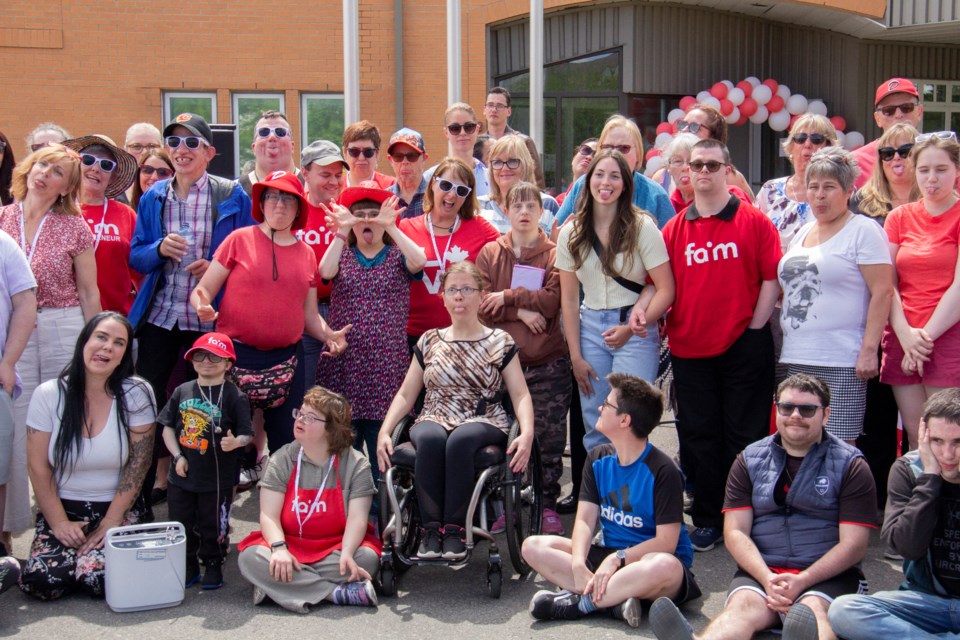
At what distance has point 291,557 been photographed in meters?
4.39

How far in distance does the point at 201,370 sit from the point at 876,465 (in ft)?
11.8

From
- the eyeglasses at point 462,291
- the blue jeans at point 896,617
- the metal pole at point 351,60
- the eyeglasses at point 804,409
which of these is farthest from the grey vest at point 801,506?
the metal pole at point 351,60

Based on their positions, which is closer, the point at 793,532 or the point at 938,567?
the point at 938,567

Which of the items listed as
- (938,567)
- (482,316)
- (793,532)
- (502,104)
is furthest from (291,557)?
(502,104)

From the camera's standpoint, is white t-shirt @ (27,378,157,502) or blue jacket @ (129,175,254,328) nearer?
white t-shirt @ (27,378,157,502)

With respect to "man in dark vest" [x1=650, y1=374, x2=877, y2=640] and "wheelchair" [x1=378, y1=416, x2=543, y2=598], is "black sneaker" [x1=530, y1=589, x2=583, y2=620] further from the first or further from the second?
"man in dark vest" [x1=650, y1=374, x2=877, y2=640]

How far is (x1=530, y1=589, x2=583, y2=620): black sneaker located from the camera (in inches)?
163

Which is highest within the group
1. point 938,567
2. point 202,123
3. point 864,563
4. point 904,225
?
point 202,123

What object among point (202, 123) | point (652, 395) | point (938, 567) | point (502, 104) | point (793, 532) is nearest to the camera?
point (938, 567)

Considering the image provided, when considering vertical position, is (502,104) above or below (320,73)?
below

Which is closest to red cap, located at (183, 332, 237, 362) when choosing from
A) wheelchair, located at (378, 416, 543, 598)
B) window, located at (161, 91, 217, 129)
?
wheelchair, located at (378, 416, 543, 598)

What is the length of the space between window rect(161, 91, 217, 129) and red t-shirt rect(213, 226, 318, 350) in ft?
29.2

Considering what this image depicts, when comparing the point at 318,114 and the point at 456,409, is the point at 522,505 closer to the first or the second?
the point at 456,409

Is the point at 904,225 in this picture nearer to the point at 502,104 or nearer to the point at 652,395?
the point at 652,395
